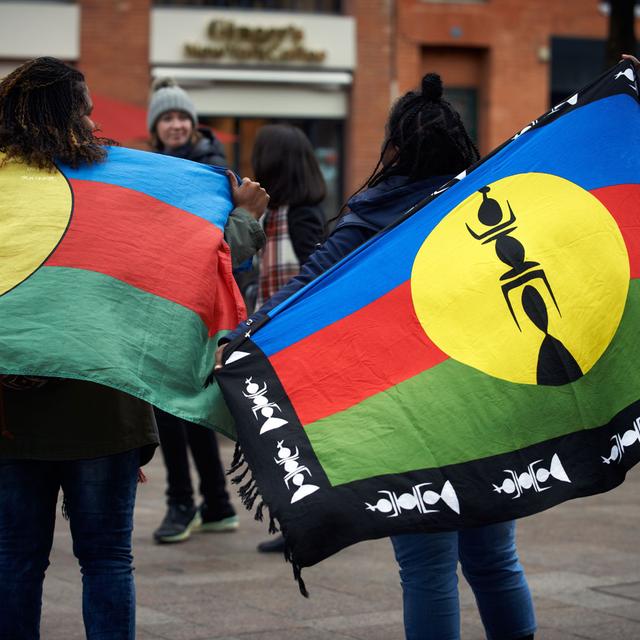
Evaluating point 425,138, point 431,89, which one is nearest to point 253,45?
point 431,89

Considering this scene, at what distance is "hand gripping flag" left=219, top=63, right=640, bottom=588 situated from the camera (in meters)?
3.63

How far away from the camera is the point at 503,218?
12.7 ft

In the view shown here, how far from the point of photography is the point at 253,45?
22.6 meters

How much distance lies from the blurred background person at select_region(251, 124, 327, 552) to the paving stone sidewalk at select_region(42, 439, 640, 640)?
47cm

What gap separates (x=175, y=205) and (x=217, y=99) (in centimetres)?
1899

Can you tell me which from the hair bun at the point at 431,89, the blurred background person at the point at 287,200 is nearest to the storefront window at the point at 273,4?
the blurred background person at the point at 287,200

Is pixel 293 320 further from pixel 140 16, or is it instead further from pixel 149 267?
pixel 140 16

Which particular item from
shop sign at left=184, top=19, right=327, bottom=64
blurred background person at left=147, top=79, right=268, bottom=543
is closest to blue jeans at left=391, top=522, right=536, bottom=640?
blurred background person at left=147, top=79, right=268, bottom=543

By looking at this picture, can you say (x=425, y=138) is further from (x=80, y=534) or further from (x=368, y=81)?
(x=368, y=81)

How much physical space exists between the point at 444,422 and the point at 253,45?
19.6m

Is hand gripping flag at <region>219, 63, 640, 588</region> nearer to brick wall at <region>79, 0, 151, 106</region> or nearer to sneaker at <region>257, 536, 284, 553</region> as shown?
sneaker at <region>257, 536, 284, 553</region>

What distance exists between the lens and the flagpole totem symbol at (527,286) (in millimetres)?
3732

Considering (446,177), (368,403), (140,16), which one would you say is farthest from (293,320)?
(140,16)

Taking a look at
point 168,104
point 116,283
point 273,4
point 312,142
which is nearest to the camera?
point 116,283
